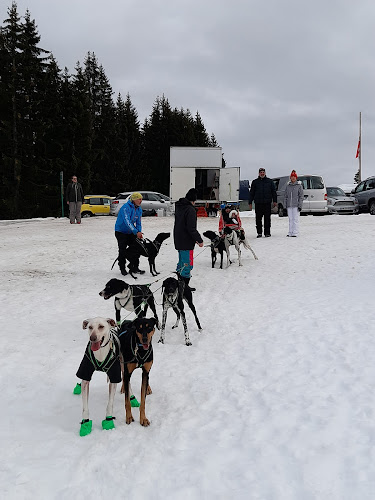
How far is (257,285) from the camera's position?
8023 millimetres

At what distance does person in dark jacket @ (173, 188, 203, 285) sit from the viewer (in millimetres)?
6816

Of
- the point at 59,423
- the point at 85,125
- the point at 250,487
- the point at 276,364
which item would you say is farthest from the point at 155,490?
the point at 85,125

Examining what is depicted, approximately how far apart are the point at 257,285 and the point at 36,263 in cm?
553

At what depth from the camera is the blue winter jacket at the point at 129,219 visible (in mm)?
8352

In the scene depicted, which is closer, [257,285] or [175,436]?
[175,436]

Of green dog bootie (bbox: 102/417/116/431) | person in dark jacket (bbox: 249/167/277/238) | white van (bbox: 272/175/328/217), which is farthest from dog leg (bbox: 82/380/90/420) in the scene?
white van (bbox: 272/175/328/217)

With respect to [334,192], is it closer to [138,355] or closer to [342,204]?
[342,204]

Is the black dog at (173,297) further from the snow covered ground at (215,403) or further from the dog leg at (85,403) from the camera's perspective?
the dog leg at (85,403)

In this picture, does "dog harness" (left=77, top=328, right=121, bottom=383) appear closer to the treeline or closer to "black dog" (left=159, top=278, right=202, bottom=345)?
"black dog" (left=159, top=278, right=202, bottom=345)

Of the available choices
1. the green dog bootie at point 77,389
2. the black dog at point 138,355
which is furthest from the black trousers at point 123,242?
the black dog at point 138,355

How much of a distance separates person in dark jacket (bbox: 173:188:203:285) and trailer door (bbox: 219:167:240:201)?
680 inches

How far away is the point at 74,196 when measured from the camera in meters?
19.4

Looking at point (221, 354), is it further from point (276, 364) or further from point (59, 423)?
point (59, 423)

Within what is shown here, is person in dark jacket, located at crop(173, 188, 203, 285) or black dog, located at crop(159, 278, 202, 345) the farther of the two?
person in dark jacket, located at crop(173, 188, 203, 285)
